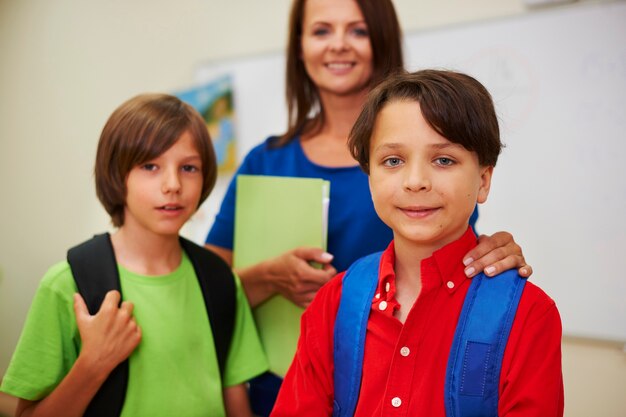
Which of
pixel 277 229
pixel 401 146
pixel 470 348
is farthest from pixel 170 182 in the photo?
pixel 470 348

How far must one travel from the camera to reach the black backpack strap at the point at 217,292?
1262mm

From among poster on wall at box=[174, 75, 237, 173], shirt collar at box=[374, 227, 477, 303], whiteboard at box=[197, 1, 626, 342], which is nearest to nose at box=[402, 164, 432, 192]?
shirt collar at box=[374, 227, 477, 303]

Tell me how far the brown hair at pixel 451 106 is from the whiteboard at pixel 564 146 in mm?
1088

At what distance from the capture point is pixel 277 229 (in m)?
1.38

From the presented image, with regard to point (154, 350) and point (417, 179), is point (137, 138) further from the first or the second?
point (417, 179)

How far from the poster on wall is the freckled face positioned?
58.2 inches

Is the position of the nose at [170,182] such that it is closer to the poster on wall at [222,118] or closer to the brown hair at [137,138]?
the brown hair at [137,138]

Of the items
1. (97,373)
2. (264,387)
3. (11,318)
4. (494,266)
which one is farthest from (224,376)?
(11,318)

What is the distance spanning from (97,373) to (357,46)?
0.88 m

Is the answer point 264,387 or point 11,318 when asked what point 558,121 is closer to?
point 264,387

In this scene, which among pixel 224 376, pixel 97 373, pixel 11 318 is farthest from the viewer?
pixel 11 318

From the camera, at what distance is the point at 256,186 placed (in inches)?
54.7

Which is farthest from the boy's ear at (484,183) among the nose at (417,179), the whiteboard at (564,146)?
the whiteboard at (564,146)

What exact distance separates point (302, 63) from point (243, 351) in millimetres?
743
